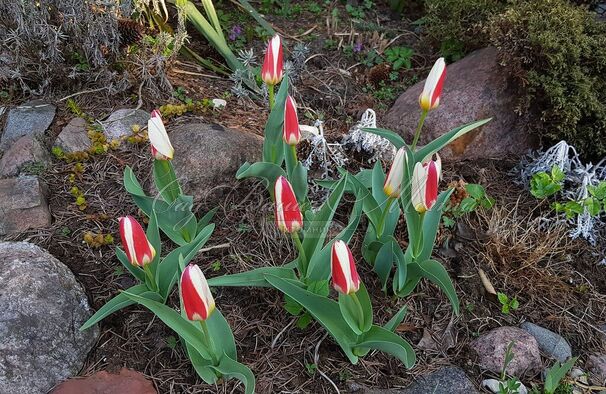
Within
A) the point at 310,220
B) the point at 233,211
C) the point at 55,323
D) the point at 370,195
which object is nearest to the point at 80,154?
the point at 233,211

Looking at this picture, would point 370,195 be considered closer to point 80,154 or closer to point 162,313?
point 162,313

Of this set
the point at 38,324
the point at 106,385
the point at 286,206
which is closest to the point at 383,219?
the point at 286,206

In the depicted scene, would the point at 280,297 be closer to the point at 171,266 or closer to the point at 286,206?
the point at 171,266

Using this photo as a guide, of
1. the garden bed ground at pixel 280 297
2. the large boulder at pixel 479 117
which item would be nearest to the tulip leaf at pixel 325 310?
the garden bed ground at pixel 280 297

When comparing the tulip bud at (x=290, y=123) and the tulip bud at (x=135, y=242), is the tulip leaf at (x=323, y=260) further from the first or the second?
the tulip bud at (x=135, y=242)

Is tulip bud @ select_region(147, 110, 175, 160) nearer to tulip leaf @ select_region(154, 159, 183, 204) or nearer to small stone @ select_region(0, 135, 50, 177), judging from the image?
tulip leaf @ select_region(154, 159, 183, 204)

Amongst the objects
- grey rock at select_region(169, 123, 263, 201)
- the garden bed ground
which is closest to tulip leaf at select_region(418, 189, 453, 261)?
the garden bed ground
